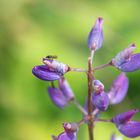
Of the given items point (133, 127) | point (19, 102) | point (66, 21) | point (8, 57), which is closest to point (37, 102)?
point (19, 102)

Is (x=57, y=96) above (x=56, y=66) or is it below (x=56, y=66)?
below

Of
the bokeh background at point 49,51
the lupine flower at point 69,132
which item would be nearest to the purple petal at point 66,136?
the lupine flower at point 69,132

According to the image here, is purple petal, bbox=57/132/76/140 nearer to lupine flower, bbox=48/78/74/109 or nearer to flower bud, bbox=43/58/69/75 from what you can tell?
flower bud, bbox=43/58/69/75

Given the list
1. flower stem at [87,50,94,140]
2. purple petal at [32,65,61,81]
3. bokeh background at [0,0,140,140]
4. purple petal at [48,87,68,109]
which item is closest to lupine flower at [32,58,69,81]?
purple petal at [32,65,61,81]

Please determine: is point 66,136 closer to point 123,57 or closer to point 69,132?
point 69,132

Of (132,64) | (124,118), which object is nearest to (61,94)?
(124,118)

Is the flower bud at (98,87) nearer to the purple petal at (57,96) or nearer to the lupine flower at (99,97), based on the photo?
the lupine flower at (99,97)
